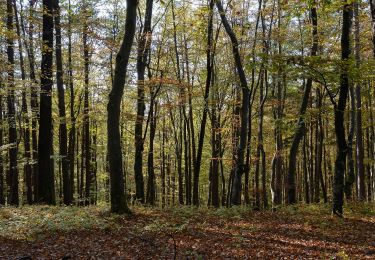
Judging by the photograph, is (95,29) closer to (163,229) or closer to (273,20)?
(273,20)

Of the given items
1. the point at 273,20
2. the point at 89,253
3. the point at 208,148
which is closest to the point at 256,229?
the point at 89,253

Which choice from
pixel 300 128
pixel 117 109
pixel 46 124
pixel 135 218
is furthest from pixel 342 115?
pixel 46 124

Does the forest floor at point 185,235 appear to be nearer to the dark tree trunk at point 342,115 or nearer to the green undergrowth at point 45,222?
the green undergrowth at point 45,222

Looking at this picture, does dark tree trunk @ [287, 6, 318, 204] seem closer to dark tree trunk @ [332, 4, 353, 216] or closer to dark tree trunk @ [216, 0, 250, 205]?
dark tree trunk @ [216, 0, 250, 205]

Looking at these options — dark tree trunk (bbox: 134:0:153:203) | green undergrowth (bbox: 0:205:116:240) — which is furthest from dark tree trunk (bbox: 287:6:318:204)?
green undergrowth (bbox: 0:205:116:240)

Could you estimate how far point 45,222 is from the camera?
10898 mm

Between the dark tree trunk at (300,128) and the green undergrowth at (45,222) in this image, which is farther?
the dark tree trunk at (300,128)

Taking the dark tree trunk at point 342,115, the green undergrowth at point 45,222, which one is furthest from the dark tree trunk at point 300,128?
the green undergrowth at point 45,222

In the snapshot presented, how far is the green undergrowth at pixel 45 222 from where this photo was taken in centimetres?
988

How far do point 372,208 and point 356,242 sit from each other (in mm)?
5937

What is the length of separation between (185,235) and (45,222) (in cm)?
437

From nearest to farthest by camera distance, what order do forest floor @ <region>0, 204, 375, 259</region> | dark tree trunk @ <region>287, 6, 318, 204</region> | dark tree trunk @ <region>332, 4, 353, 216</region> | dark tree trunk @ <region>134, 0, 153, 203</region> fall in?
forest floor @ <region>0, 204, 375, 259</region>, dark tree trunk @ <region>332, 4, 353, 216</region>, dark tree trunk @ <region>287, 6, 318, 204</region>, dark tree trunk @ <region>134, 0, 153, 203</region>

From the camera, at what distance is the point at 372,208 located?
14.3m

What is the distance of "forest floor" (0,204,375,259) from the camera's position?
8.15m
